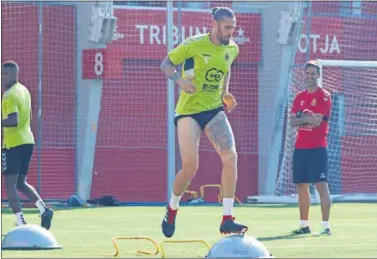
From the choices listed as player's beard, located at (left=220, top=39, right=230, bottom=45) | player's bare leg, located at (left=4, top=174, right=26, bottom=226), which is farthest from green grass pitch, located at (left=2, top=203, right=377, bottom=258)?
player's beard, located at (left=220, top=39, right=230, bottom=45)

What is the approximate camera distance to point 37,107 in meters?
24.6

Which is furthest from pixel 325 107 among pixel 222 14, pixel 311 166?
pixel 222 14

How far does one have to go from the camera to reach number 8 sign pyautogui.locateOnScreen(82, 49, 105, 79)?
23938mm

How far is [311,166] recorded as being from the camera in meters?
13.5

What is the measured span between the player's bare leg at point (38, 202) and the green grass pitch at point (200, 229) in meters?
0.19

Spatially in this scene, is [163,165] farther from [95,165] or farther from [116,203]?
[116,203]

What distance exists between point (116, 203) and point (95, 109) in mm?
2374

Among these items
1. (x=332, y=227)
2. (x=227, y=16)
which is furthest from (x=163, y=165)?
(x=227, y=16)

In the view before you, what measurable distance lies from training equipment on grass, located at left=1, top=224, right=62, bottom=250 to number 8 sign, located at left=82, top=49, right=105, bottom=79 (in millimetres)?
13564

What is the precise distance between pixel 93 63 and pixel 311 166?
11.3m

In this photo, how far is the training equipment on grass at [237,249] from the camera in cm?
890

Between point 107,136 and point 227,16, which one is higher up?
point 227,16

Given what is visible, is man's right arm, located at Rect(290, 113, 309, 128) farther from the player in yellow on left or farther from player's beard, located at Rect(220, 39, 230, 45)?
the player in yellow on left

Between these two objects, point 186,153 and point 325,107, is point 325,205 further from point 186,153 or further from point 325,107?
point 186,153
